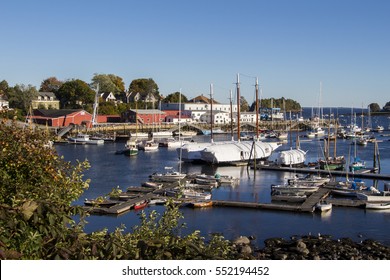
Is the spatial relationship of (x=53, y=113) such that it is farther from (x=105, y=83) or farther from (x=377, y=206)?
(x=377, y=206)

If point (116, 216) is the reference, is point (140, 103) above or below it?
above

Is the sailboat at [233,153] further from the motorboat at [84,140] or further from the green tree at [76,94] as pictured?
the green tree at [76,94]

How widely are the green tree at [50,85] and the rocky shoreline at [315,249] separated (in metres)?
72.3

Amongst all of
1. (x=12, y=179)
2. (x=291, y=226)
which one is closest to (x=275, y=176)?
(x=291, y=226)

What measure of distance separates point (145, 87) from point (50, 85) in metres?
17.4

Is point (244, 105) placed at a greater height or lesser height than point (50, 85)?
lesser

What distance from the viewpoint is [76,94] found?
75.5 metres

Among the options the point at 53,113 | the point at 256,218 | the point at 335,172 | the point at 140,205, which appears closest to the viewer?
the point at 256,218

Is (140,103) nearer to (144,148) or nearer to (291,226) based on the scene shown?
(144,148)

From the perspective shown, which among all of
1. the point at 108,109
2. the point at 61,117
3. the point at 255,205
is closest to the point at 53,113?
the point at 61,117
